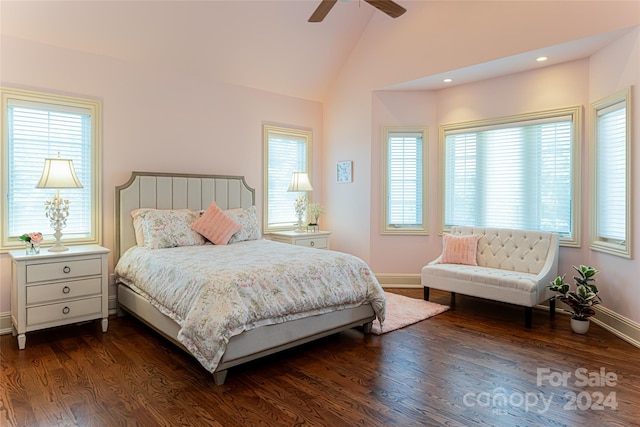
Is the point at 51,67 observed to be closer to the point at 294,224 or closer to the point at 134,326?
the point at 134,326

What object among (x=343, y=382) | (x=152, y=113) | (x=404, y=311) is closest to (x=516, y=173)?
(x=404, y=311)

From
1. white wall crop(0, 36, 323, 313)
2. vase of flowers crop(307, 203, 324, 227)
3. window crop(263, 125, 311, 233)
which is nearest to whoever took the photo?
white wall crop(0, 36, 323, 313)

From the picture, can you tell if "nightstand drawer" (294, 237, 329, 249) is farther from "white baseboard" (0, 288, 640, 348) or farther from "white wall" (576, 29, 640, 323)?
"white wall" (576, 29, 640, 323)

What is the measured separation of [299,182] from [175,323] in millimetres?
2992

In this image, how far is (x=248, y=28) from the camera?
4730 mm

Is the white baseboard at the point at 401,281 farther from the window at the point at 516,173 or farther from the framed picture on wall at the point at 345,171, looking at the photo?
the framed picture on wall at the point at 345,171

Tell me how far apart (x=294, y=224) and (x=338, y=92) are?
211 cm

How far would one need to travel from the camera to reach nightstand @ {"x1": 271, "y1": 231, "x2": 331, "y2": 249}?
529cm

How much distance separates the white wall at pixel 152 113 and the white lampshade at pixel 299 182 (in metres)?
0.45

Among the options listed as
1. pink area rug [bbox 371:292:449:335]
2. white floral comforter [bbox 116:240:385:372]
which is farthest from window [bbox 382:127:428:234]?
white floral comforter [bbox 116:240:385:372]

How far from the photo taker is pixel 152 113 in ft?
14.9

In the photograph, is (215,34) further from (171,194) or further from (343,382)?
(343,382)

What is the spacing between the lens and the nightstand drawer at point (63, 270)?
3344 millimetres

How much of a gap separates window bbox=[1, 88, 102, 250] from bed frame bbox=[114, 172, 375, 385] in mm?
306
